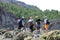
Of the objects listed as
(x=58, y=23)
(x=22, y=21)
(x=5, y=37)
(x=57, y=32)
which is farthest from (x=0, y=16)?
(x=57, y=32)

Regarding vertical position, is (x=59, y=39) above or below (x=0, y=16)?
above

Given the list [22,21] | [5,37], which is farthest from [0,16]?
[5,37]

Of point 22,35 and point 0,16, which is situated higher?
point 22,35

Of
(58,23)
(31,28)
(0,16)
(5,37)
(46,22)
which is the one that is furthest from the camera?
(0,16)

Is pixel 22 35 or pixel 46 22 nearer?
pixel 22 35

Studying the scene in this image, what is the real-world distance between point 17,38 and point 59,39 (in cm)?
327

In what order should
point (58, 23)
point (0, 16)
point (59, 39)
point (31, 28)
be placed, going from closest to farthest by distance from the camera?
point (59, 39) < point (31, 28) < point (58, 23) < point (0, 16)

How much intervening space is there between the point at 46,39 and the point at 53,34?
0.37 m

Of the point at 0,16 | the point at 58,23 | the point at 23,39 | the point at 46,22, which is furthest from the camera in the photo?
the point at 0,16

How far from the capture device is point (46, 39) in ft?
42.2

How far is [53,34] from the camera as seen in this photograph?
1300 centimetres

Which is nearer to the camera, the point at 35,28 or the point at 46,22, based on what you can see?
the point at 46,22

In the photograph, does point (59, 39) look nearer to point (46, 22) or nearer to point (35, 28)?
point (46, 22)

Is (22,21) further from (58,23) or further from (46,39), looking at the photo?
(46,39)
